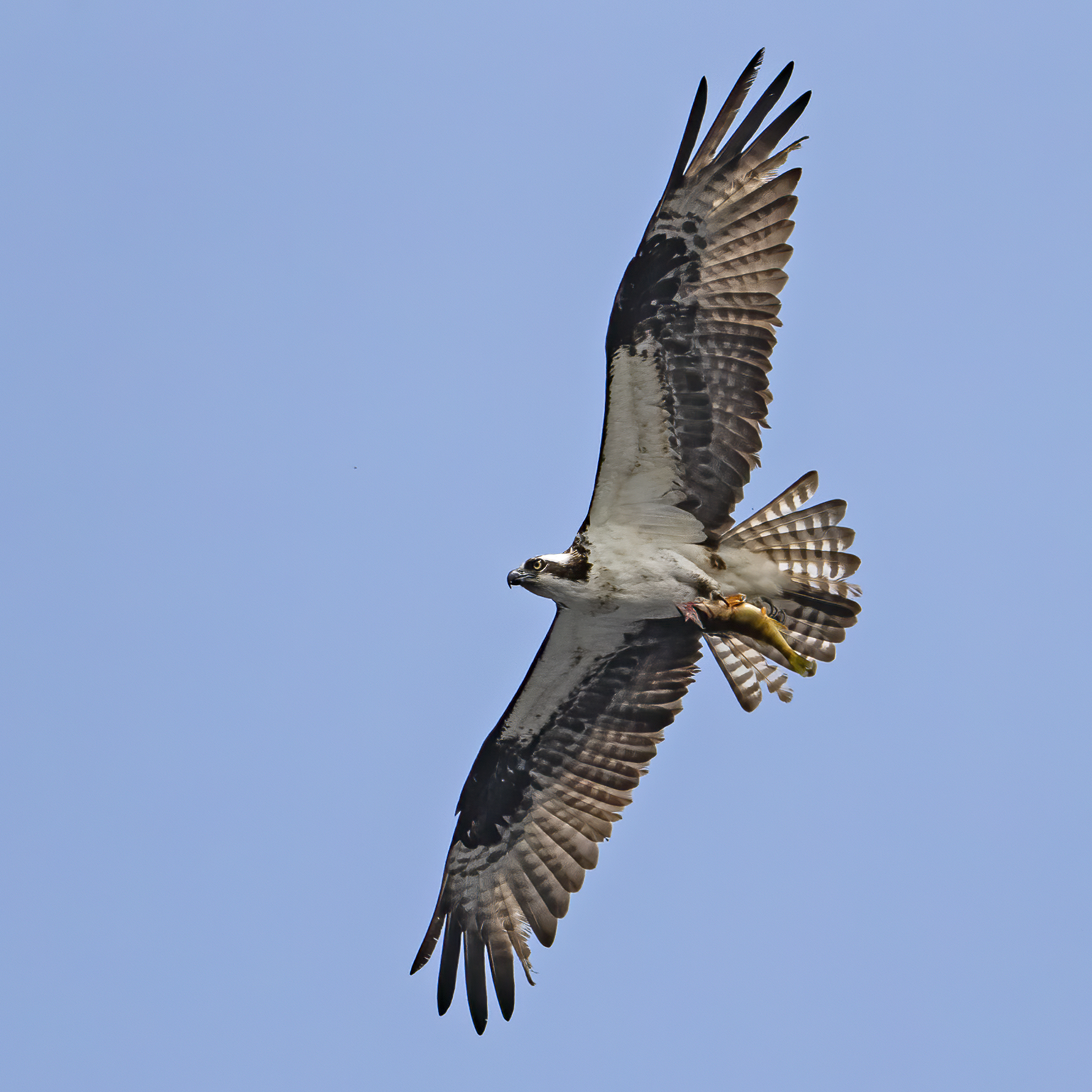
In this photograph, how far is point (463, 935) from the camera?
464 inches

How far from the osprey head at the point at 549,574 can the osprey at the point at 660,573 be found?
0.02 meters

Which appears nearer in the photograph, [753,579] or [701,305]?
[701,305]

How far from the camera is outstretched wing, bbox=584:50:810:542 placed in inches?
431

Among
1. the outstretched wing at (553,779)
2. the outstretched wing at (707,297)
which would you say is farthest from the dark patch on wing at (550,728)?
the outstretched wing at (707,297)

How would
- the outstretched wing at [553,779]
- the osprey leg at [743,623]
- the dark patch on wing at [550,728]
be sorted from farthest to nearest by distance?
the dark patch on wing at [550,728]
the outstretched wing at [553,779]
the osprey leg at [743,623]

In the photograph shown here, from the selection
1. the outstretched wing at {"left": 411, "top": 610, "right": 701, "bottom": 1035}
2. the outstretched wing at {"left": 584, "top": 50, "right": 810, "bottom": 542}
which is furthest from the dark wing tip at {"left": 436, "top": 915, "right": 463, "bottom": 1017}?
the outstretched wing at {"left": 584, "top": 50, "right": 810, "bottom": 542}

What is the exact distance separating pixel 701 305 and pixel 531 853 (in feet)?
15.2

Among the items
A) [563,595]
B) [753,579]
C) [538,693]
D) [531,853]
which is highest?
[753,579]

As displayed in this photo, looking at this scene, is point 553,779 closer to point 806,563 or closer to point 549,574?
point 549,574

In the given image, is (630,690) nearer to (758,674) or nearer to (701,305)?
(758,674)

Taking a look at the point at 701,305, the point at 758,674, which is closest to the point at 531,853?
the point at 758,674

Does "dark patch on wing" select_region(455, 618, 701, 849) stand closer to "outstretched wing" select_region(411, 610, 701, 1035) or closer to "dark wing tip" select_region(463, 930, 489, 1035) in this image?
"outstretched wing" select_region(411, 610, 701, 1035)

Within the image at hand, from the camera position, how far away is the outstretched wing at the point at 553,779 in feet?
38.5

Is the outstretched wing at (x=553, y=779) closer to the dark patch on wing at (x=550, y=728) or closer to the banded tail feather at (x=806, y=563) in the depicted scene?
the dark patch on wing at (x=550, y=728)
